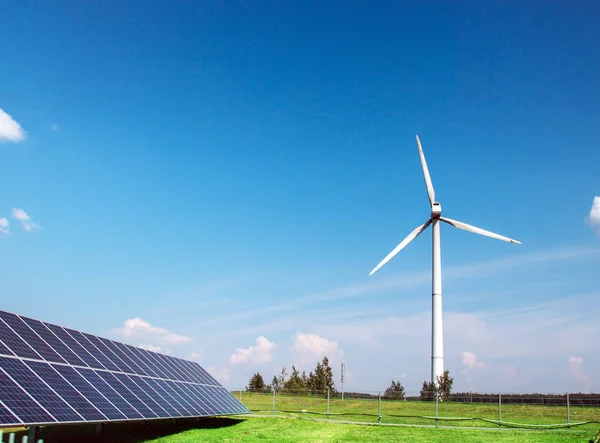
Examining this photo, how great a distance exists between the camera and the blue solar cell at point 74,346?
82.1ft

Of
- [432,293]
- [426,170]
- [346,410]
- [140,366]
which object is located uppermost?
[426,170]

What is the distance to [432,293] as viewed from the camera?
63.3 m

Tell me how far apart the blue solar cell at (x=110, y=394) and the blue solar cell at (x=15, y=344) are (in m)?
2.34

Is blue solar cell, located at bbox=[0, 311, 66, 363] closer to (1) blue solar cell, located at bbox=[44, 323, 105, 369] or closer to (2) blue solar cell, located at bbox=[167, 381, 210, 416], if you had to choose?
(1) blue solar cell, located at bbox=[44, 323, 105, 369]

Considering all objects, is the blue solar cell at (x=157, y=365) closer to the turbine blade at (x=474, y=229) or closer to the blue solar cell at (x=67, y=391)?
the blue solar cell at (x=67, y=391)

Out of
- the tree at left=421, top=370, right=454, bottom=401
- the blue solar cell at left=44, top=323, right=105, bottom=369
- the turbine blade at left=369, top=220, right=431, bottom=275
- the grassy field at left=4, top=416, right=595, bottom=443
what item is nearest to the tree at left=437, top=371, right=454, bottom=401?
the tree at left=421, top=370, right=454, bottom=401

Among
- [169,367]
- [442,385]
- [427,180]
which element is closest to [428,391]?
[442,385]

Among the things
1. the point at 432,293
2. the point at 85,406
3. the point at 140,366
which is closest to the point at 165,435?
the point at 140,366

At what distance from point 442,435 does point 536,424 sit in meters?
8.81

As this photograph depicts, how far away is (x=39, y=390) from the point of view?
1891 cm

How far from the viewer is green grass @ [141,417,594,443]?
27.3 meters

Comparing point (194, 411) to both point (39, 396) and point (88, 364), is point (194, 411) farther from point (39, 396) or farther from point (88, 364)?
point (39, 396)

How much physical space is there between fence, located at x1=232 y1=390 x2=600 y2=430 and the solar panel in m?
11.4

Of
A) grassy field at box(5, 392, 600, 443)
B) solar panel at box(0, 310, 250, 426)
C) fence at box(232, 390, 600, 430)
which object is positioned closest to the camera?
solar panel at box(0, 310, 250, 426)
